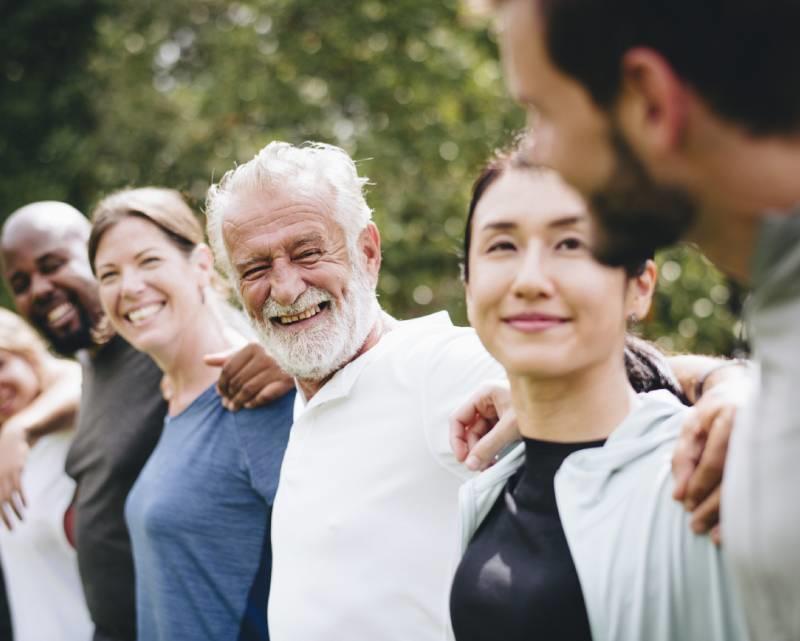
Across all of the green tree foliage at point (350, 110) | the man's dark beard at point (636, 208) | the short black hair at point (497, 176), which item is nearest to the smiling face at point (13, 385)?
the short black hair at point (497, 176)

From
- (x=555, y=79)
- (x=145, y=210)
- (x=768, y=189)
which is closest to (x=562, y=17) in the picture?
(x=555, y=79)

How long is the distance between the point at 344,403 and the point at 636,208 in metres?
1.31

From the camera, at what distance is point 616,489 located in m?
1.57

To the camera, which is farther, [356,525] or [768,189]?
[356,525]

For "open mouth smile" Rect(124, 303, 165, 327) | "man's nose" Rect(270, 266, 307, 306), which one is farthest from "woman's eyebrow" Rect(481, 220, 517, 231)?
"open mouth smile" Rect(124, 303, 165, 327)

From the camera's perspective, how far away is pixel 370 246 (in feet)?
8.52

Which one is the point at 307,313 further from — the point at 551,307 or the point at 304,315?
the point at 551,307

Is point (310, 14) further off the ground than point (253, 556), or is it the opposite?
point (310, 14)

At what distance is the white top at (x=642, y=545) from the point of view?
141cm

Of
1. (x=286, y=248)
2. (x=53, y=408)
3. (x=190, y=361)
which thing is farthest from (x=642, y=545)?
(x=53, y=408)

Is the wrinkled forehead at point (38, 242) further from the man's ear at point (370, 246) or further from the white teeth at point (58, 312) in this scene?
the man's ear at point (370, 246)

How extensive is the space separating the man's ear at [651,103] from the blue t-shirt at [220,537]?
1.74 metres

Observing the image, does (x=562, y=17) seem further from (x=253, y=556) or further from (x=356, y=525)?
(x=253, y=556)

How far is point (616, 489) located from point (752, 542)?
48 centimetres
